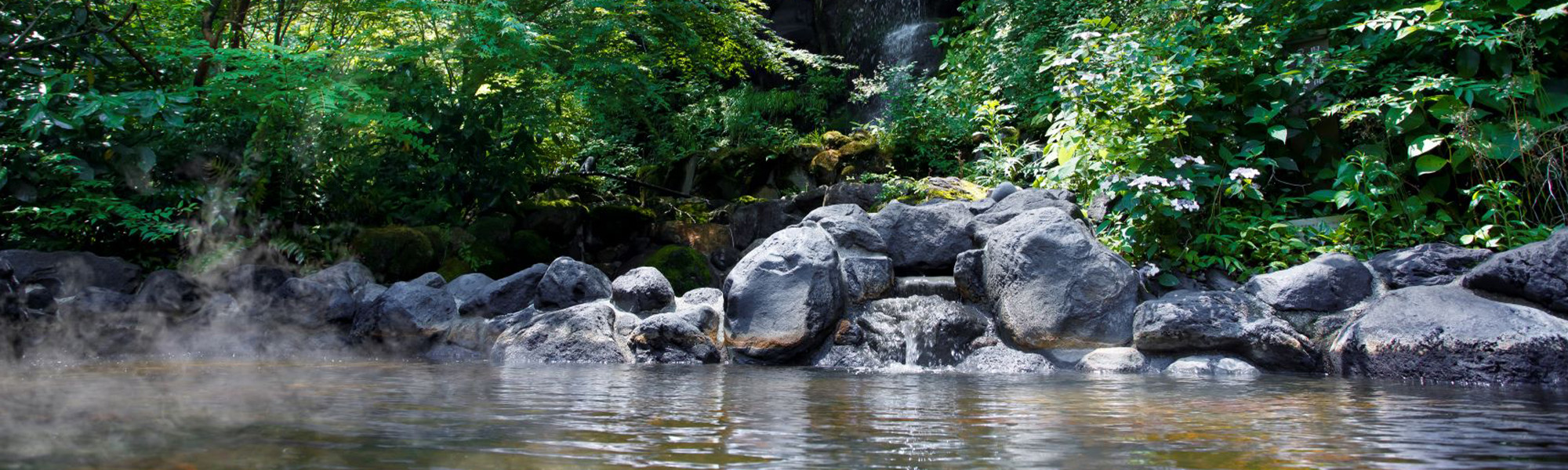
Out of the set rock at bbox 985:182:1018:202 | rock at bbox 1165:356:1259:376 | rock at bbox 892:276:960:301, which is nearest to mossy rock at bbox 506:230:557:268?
rock at bbox 892:276:960:301

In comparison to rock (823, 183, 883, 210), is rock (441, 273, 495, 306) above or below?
below

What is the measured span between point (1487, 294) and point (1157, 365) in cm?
184

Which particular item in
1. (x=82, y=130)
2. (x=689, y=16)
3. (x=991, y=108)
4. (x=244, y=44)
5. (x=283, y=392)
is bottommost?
(x=283, y=392)

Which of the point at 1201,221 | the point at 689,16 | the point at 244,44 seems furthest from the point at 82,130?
the point at 1201,221

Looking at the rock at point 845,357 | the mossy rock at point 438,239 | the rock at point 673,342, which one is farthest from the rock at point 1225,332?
Result: the mossy rock at point 438,239

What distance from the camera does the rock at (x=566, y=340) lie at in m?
6.68

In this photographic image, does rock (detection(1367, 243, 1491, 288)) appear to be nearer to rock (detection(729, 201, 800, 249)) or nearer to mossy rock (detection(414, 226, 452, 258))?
rock (detection(729, 201, 800, 249))

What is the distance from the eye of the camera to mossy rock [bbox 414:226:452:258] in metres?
9.35

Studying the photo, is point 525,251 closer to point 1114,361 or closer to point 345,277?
point 345,277

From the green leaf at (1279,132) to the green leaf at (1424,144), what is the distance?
790mm

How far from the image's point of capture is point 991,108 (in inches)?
392

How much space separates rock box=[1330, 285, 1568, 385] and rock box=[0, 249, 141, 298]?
900 centimetres

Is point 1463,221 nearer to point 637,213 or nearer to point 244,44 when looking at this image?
point 637,213

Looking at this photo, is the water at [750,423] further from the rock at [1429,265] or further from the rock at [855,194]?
the rock at [855,194]
